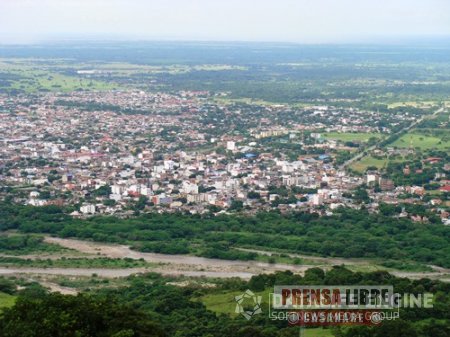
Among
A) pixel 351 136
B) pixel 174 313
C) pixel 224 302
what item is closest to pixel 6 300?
pixel 174 313

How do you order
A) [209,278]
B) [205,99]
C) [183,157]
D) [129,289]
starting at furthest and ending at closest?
[205,99], [183,157], [209,278], [129,289]

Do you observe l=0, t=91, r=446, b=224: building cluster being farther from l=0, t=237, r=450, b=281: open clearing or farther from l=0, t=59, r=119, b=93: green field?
l=0, t=59, r=119, b=93: green field

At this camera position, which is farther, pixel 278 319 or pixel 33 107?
pixel 33 107

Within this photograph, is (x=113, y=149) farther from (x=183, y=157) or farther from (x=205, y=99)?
(x=205, y=99)

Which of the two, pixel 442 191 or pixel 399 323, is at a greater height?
pixel 399 323

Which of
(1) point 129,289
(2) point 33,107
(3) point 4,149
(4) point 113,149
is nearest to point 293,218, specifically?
(1) point 129,289

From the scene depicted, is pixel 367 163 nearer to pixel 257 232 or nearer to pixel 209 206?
pixel 209 206

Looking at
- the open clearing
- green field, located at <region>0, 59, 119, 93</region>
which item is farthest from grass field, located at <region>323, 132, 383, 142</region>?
green field, located at <region>0, 59, 119, 93</region>
